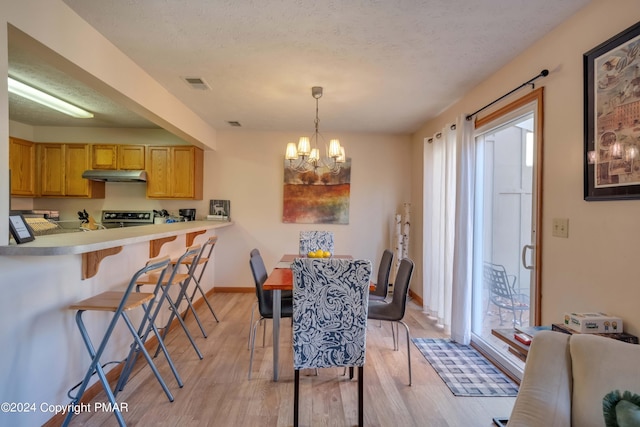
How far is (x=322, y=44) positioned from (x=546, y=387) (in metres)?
2.31

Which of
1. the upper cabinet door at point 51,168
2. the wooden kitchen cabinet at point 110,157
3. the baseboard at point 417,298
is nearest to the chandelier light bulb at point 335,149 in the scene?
the baseboard at point 417,298

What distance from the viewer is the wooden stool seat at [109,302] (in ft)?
5.74

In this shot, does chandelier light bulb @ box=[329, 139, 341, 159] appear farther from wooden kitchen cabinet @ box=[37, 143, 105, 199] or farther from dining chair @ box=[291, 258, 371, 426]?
wooden kitchen cabinet @ box=[37, 143, 105, 199]

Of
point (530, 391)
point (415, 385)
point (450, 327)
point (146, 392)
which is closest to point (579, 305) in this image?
point (530, 391)

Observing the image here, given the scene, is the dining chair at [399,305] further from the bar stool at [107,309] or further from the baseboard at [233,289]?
the baseboard at [233,289]

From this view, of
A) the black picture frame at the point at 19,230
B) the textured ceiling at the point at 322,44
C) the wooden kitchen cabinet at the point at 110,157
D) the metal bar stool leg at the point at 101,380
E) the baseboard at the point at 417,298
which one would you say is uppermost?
the textured ceiling at the point at 322,44

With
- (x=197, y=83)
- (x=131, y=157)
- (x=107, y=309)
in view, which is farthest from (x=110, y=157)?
(x=107, y=309)

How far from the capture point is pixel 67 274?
1879 millimetres

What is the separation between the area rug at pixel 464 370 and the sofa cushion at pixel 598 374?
127 cm

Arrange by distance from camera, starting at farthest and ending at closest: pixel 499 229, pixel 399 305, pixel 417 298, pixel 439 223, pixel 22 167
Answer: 1. pixel 417 298
2. pixel 22 167
3. pixel 439 223
4. pixel 499 229
5. pixel 399 305

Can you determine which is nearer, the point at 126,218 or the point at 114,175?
the point at 114,175

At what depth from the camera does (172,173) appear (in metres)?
4.45

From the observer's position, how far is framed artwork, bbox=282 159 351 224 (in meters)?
4.78

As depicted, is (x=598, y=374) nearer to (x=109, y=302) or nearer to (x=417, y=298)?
(x=109, y=302)
